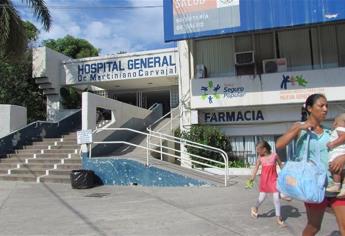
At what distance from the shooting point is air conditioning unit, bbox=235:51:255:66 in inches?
736

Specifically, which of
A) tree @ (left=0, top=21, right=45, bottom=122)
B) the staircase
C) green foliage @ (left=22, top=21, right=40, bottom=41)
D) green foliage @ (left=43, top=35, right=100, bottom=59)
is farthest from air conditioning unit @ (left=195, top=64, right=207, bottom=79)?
green foliage @ (left=43, top=35, right=100, bottom=59)

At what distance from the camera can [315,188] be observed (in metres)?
4.46

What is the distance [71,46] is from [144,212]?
96.2 ft

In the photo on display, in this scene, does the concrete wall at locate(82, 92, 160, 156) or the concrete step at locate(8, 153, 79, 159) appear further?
the concrete step at locate(8, 153, 79, 159)

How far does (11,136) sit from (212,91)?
25.9 ft

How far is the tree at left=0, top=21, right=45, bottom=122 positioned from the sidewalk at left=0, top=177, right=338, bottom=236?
13479mm

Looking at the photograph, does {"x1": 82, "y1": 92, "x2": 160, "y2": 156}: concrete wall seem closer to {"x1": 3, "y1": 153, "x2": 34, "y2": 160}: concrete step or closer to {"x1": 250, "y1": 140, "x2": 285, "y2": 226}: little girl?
{"x1": 3, "y1": 153, "x2": 34, "y2": 160}: concrete step

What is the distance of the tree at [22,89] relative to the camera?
25953 mm

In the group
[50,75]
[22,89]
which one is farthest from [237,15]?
[22,89]

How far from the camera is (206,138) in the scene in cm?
1780

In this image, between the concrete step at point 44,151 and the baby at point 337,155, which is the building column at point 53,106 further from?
the baby at point 337,155

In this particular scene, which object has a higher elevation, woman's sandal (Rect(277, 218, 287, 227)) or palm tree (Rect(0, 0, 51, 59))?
palm tree (Rect(0, 0, 51, 59))

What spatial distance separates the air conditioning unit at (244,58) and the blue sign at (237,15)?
183 centimetres

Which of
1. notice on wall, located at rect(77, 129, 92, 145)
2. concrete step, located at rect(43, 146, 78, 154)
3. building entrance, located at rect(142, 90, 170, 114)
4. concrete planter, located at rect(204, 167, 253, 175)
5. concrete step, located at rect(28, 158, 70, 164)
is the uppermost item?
building entrance, located at rect(142, 90, 170, 114)
